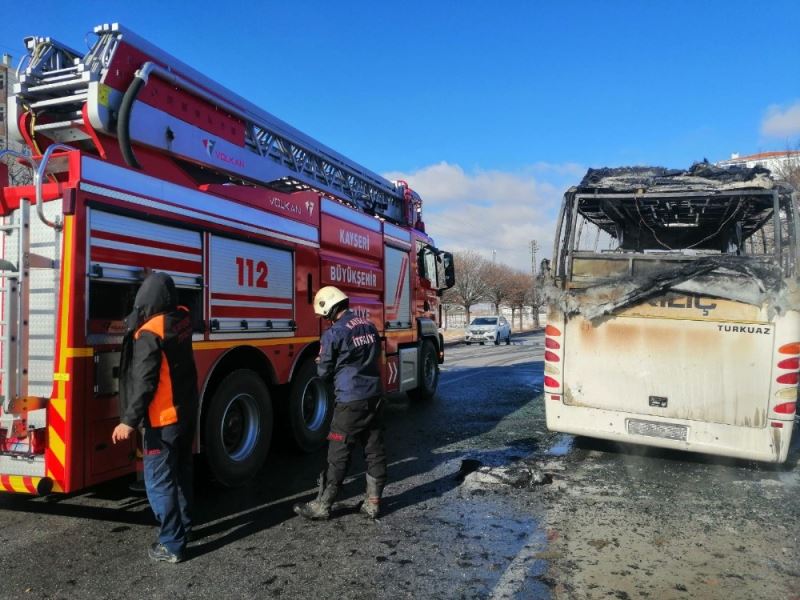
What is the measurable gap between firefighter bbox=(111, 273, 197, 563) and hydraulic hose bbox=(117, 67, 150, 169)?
2063 mm

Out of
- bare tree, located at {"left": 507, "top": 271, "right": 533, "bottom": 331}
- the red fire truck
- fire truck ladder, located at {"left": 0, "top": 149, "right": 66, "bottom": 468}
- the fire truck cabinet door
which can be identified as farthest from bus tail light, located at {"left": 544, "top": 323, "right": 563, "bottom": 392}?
bare tree, located at {"left": 507, "top": 271, "right": 533, "bottom": 331}

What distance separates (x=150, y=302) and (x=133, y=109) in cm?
248

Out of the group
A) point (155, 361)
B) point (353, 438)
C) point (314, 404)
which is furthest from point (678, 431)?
point (155, 361)

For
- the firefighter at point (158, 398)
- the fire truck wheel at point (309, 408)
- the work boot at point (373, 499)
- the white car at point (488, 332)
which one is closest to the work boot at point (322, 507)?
the work boot at point (373, 499)

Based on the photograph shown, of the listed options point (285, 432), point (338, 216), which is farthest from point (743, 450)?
point (338, 216)

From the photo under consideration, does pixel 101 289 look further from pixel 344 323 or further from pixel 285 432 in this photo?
pixel 285 432

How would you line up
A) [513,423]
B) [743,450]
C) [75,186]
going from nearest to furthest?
[75,186]
[743,450]
[513,423]

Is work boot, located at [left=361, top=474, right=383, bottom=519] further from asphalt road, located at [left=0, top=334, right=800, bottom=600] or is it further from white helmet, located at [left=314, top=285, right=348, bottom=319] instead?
white helmet, located at [left=314, top=285, right=348, bottom=319]

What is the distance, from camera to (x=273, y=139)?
7648mm

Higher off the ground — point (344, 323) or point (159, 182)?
point (159, 182)

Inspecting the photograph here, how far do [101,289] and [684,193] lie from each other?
18.2 ft

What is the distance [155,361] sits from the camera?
3.53 m

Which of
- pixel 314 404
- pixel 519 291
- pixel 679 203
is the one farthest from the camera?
pixel 519 291

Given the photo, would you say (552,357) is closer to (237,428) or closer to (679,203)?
(679,203)
